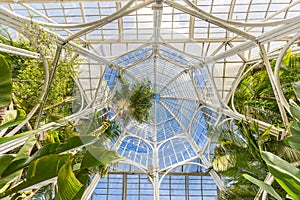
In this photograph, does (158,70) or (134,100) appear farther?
(158,70)

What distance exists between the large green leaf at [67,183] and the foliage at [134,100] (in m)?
1.94

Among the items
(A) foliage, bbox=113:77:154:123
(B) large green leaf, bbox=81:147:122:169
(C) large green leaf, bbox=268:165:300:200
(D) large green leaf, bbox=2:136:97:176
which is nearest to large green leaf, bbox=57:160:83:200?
(B) large green leaf, bbox=81:147:122:169

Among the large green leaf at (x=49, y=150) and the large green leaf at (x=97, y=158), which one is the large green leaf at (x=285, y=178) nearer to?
the large green leaf at (x=97, y=158)

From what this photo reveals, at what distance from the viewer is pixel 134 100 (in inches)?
152

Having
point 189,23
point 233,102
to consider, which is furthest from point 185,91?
point 189,23

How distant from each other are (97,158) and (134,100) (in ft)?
6.04

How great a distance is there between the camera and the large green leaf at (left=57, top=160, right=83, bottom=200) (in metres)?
1.64

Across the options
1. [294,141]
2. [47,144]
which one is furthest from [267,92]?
[47,144]

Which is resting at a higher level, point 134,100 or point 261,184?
point 134,100

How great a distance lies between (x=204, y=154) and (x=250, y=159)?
7.40m

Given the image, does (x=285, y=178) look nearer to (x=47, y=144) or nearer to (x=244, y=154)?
(x=47, y=144)

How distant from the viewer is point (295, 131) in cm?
200

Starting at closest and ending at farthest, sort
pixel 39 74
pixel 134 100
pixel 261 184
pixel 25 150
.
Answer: pixel 261 184, pixel 25 150, pixel 134 100, pixel 39 74

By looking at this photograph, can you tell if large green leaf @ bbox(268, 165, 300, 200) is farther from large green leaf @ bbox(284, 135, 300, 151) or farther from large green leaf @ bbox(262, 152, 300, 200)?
large green leaf @ bbox(284, 135, 300, 151)
